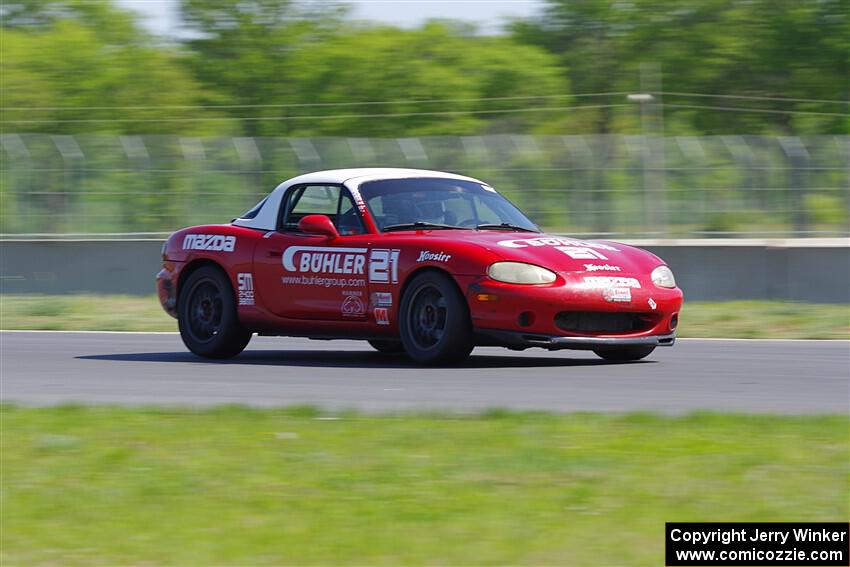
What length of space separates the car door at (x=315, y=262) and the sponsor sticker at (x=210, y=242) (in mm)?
329

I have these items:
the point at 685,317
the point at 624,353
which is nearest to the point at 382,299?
the point at 624,353

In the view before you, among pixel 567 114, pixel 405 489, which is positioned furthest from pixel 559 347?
pixel 567 114

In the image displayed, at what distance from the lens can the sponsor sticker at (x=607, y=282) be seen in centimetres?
1020

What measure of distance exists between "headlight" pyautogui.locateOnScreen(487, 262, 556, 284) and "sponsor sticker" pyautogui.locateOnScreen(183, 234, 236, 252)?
257 centimetres

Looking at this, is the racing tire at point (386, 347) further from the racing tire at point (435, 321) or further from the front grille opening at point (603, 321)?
the front grille opening at point (603, 321)

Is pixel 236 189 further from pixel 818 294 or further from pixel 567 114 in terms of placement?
pixel 818 294

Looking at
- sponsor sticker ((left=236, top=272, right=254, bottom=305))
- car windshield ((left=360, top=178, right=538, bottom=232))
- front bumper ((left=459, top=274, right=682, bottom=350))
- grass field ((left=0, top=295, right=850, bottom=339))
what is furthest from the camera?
grass field ((left=0, top=295, right=850, bottom=339))

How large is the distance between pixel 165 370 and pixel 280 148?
1061 cm

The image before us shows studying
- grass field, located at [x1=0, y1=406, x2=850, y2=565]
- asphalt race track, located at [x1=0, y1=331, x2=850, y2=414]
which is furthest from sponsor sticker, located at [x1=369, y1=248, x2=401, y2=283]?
grass field, located at [x1=0, y1=406, x2=850, y2=565]

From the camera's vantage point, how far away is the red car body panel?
10.1 m

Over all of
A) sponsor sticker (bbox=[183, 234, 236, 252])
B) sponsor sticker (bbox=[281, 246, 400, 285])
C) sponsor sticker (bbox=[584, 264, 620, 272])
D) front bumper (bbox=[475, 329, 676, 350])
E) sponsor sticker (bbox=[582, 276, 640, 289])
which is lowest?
front bumper (bbox=[475, 329, 676, 350])

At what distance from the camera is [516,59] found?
42125 mm

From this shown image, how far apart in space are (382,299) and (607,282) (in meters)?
1.60

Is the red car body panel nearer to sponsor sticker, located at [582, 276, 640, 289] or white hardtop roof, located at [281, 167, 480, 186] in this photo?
sponsor sticker, located at [582, 276, 640, 289]
